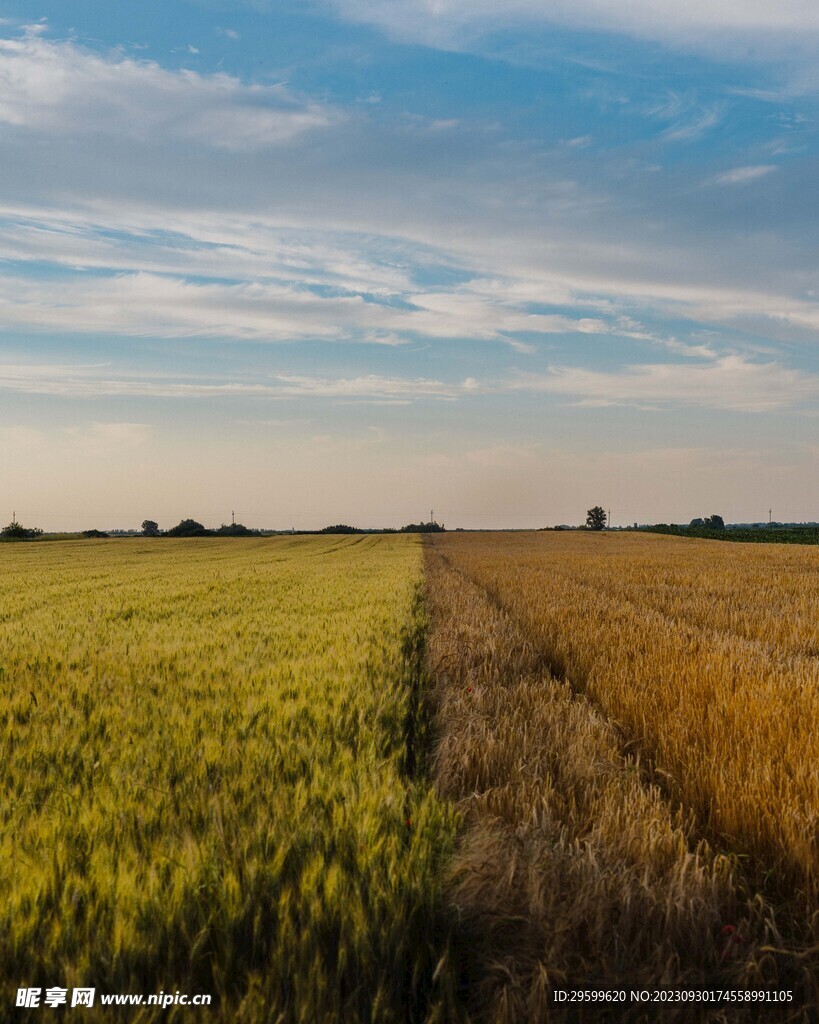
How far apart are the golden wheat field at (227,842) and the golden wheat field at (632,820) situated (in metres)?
0.25

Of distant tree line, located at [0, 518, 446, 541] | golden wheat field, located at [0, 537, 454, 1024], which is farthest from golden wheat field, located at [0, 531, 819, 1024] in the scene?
distant tree line, located at [0, 518, 446, 541]

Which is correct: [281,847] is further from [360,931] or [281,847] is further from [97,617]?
[97,617]

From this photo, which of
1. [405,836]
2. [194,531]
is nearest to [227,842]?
[405,836]

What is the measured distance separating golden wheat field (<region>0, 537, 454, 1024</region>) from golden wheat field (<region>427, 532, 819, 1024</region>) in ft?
0.81

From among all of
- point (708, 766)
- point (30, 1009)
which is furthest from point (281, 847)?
point (708, 766)

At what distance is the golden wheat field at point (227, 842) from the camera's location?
1908 mm

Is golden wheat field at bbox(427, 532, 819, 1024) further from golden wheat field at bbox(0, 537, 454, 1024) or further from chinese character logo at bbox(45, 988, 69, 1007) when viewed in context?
chinese character logo at bbox(45, 988, 69, 1007)

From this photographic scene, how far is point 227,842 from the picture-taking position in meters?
2.46

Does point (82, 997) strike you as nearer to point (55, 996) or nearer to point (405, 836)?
point (55, 996)

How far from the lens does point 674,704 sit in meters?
4.72

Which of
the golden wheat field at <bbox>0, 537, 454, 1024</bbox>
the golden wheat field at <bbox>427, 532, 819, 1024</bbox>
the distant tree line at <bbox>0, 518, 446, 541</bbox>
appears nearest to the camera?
the golden wheat field at <bbox>0, 537, 454, 1024</bbox>

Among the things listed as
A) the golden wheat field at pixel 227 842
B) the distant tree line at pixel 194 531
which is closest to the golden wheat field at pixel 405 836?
the golden wheat field at pixel 227 842

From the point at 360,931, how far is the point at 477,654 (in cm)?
445

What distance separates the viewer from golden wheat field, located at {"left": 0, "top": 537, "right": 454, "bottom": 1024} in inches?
75.1
